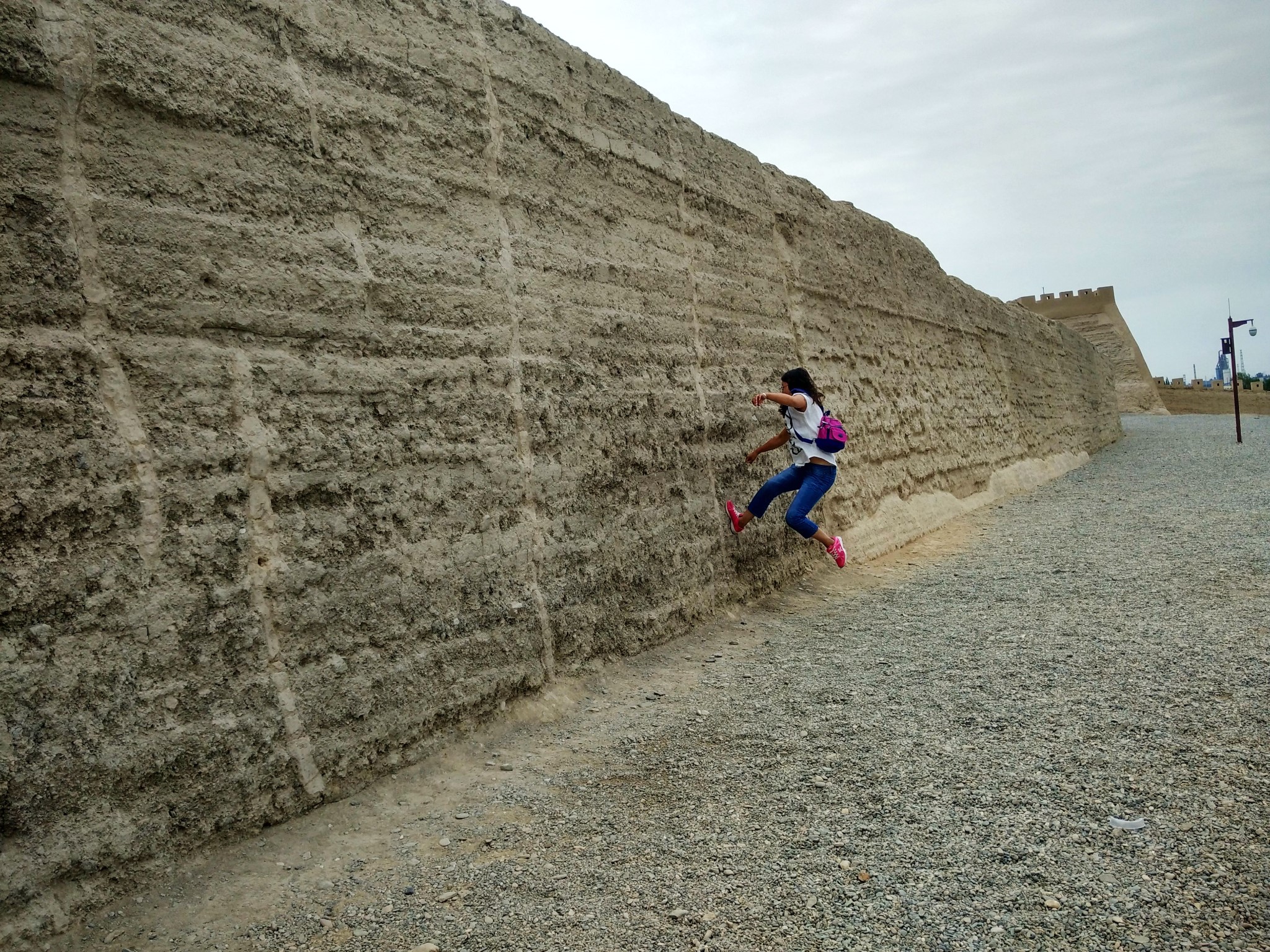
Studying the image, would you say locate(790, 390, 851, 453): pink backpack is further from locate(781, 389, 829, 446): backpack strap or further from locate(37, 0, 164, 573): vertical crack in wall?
locate(37, 0, 164, 573): vertical crack in wall

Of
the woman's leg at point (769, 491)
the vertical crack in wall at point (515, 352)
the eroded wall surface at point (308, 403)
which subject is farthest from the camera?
the woman's leg at point (769, 491)

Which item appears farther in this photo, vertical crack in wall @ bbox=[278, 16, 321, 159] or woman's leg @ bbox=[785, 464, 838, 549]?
woman's leg @ bbox=[785, 464, 838, 549]

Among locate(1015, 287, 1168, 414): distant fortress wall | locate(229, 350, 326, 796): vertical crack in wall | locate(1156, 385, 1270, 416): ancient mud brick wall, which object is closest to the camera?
locate(229, 350, 326, 796): vertical crack in wall

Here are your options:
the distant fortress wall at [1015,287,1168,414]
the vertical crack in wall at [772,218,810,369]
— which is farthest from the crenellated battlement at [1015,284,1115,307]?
the vertical crack in wall at [772,218,810,369]

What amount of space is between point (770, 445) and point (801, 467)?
0.23m

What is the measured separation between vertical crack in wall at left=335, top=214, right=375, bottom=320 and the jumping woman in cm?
253

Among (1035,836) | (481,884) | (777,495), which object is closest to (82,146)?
(481,884)

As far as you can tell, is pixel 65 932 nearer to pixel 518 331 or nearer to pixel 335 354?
pixel 335 354

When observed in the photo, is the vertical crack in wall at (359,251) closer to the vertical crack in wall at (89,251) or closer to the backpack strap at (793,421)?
the vertical crack in wall at (89,251)

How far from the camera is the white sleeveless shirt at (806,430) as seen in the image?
5.05 metres

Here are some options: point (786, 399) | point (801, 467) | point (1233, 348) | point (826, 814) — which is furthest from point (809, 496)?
point (1233, 348)

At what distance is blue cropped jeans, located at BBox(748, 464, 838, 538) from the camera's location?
501 centimetres

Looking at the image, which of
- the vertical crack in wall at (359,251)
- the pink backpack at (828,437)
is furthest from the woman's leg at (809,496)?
the vertical crack in wall at (359,251)

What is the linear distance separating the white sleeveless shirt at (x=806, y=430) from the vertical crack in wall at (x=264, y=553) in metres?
3.12
